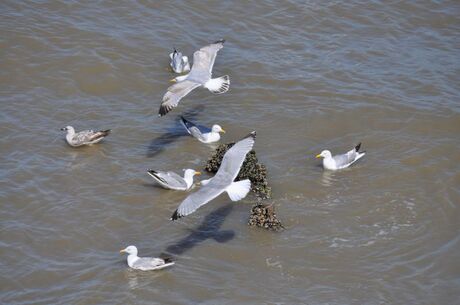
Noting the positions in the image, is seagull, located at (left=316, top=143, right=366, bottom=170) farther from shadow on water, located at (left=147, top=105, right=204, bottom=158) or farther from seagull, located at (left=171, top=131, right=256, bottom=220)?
shadow on water, located at (left=147, top=105, right=204, bottom=158)

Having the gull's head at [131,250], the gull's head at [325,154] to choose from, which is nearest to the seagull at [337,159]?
the gull's head at [325,154]

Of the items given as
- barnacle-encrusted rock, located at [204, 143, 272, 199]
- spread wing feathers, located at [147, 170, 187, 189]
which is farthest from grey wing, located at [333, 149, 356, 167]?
spread wing feathers, located at [147, 170, 187, 189]

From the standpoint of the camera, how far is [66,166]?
12.4 meters

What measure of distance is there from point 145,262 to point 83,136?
136 inches

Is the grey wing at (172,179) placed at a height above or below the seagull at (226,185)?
above

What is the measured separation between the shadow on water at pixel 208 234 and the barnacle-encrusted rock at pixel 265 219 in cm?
36

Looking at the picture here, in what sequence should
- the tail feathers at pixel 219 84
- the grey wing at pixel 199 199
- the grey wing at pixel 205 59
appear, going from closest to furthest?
the grey wing at pixel 199 199 < the tail feathers at pixel 219 84 < the grey wing at pixel 205 59

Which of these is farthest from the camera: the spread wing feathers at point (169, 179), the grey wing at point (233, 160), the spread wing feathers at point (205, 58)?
the spread wing feathers at point (205, 58)

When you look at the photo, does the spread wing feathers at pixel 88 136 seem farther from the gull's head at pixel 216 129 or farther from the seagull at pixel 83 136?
the gull's head at pixel 216 129

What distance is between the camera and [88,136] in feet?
41.6

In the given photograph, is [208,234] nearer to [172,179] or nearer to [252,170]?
[172,179]

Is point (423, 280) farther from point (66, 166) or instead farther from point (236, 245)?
point (66, 166)

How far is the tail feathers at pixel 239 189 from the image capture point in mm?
10758

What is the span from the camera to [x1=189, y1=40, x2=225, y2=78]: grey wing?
14.1 meters
